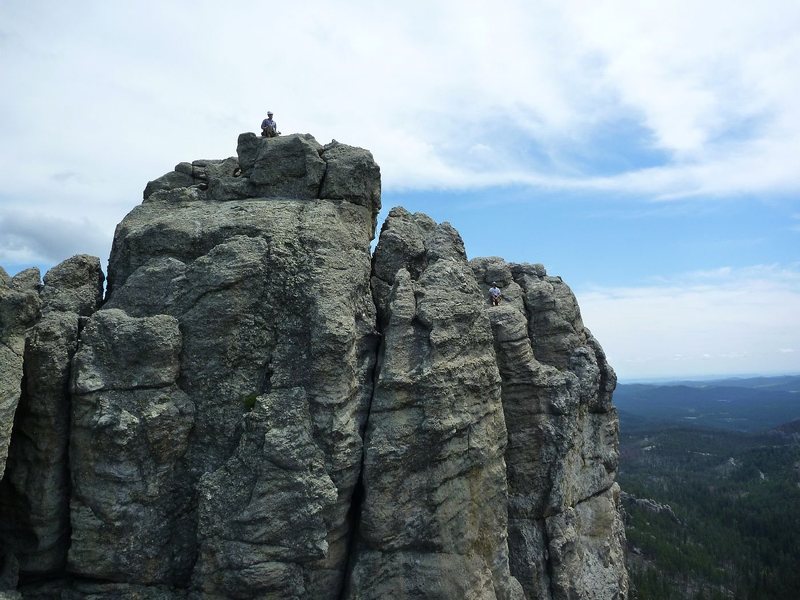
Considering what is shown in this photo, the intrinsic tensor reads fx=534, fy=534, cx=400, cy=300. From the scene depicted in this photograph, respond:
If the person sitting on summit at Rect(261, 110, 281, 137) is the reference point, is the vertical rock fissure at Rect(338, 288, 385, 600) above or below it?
below

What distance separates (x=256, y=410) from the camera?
1891 centimetres

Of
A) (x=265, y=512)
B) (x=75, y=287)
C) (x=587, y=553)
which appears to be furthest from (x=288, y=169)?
(x=587, y=553)

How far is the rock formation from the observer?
18.2 meters

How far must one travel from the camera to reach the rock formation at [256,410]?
18188 mm

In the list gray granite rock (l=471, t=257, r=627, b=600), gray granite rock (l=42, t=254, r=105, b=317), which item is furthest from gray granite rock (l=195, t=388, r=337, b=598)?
gray granite rock (l=471, t=257, r=627, b=600)

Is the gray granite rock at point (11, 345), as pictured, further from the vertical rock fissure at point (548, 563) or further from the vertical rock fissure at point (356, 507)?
the vertical rock fissure at point (548, 563)

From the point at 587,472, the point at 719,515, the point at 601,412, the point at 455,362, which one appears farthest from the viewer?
the point at 719,515

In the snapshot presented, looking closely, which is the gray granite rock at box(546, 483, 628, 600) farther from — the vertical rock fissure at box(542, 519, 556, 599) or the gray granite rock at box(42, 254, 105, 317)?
the gray granite rock at box(42, 254, 105, 317)

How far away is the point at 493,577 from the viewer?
22062 millimetres

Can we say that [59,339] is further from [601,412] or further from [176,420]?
[601,412]

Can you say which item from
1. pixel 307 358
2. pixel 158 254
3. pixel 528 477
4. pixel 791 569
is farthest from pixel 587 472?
pixel 791 569

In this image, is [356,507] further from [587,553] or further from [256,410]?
[587,553]

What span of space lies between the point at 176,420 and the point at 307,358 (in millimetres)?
5022

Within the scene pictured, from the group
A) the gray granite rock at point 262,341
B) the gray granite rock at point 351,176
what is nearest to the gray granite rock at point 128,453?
the gray granite rock at point 262,341
